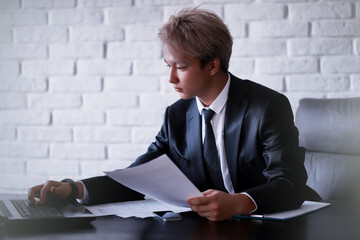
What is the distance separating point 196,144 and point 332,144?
0.56 m

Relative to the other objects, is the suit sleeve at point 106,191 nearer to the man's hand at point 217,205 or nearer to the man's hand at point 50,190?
the man's hand at point 50,190

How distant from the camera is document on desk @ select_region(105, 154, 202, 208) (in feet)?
3.70

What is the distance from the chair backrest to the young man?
34cm

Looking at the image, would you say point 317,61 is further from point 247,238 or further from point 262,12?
point 247,238

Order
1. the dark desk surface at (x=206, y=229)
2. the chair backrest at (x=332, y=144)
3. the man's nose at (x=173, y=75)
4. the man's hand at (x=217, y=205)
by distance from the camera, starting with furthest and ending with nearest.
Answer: the chair backrest at (x=332, y=144)
the man's nose at (x=173, y=75)
the man's hand at (x=217, y=205)
the dark desk surface at (x=206, y=229)

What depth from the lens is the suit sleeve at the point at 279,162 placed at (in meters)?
1.27

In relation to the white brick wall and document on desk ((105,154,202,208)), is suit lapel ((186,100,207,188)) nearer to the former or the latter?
document on desk ((105,154,202,208))

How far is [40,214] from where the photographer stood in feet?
3.91

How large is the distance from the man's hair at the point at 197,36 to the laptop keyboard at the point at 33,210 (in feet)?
2.00

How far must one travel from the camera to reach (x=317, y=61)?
2.21 metres

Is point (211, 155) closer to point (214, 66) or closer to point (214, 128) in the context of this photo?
point (214, 128)

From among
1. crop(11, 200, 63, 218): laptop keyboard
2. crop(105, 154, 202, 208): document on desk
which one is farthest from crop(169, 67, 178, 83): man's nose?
crop(11, 200, 63, 218): laptop keyboard

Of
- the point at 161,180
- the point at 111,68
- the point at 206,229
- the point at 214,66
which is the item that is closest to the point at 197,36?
the point at 214,66

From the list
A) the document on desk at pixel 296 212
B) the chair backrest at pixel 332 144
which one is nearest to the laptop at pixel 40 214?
the document on desk at pixel 296 212
